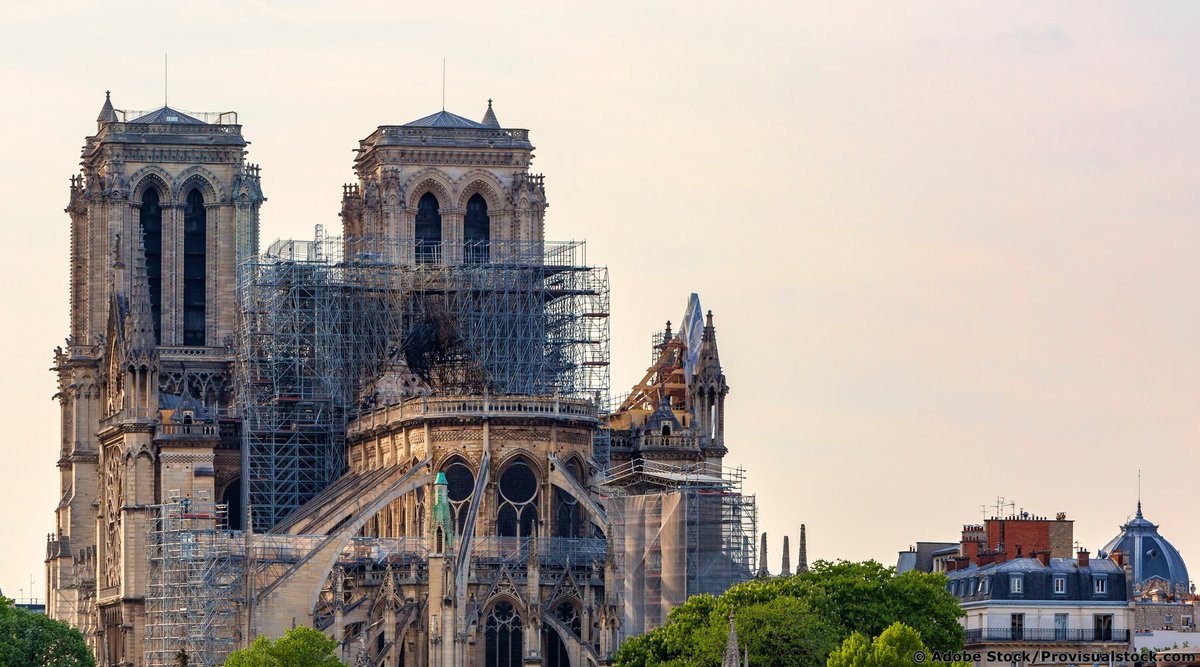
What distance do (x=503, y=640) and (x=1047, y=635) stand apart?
2005 cm

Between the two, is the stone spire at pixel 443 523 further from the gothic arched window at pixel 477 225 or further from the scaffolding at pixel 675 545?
the gothic arched window at pixel 477 225

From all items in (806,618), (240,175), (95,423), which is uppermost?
(240,175)

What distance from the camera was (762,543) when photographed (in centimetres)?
13725

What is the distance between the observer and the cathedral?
437 ft

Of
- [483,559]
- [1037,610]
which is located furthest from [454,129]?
[1037,610]

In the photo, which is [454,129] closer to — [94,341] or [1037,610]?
[94,341]

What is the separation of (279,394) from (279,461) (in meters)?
2.53

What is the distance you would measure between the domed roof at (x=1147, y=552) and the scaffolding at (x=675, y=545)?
40.9 meters

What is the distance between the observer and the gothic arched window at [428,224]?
15388 centimetres

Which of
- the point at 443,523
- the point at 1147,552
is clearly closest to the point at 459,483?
the point at 443,523

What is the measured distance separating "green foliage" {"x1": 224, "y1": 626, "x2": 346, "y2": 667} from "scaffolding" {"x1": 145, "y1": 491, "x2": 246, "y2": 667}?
1096cm

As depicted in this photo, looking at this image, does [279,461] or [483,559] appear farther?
[279,461]

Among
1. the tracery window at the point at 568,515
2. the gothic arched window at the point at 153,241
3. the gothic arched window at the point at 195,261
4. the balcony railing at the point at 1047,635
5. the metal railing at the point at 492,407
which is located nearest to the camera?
the balcony railing at the point at 1047,635

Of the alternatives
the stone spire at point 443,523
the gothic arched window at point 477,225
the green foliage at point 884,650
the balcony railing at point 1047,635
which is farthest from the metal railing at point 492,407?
the green foliage at point 884,650
